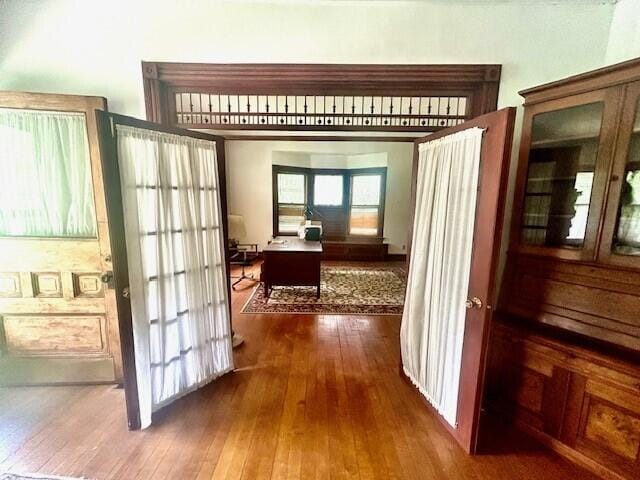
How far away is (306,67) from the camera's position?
2.12 meters

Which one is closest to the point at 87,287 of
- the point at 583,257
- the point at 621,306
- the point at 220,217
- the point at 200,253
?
the point at 200,253

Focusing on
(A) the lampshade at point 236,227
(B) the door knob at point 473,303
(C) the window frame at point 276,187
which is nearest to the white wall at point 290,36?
(B) the door knob at point 473,303

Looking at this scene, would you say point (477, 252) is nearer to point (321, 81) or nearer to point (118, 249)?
point (321, 81)

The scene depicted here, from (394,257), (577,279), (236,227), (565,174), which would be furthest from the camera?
(394,257)

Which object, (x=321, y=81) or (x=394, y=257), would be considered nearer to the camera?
(x=321, y=81)

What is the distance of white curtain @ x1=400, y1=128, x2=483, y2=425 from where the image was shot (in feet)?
5.69

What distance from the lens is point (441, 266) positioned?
1.96m

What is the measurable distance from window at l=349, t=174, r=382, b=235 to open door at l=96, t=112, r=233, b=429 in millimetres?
5067

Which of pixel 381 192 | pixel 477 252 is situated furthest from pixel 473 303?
pixel 381 192

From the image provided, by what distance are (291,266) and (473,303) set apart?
9.74ft

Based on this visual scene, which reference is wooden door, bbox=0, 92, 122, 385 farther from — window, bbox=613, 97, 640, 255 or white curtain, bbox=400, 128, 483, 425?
window, bbox=613, 97, 640, 255

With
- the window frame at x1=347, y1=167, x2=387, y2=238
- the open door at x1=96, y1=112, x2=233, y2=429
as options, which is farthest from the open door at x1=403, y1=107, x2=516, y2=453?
the window frame at x1=347, y1=167, x2=387, y2=238

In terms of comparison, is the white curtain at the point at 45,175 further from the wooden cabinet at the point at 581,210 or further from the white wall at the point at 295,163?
the white wall at the point at 295,163

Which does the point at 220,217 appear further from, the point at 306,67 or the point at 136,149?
the point at 306,67
